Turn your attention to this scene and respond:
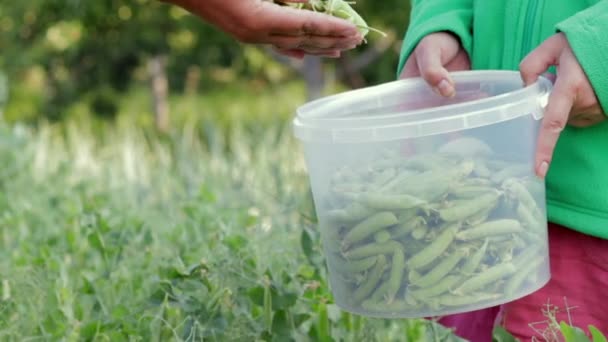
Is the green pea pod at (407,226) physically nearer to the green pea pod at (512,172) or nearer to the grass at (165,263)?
the green pea pod at (512,172)

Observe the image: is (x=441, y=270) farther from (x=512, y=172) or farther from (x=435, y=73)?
(x=435, y=73)

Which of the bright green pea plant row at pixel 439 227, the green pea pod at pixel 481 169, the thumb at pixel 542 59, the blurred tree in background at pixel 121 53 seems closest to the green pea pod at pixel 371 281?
the bright green pea plant row at pixel 439 227

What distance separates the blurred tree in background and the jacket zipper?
11.8 feet

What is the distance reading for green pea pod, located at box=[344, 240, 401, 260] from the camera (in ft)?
5.94

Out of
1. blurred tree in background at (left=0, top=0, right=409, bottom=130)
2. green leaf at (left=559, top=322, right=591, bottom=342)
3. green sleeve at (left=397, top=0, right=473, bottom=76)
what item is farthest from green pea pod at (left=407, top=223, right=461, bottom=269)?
blurred tree in background at (left=0, top=0, right=409, bottom=130)

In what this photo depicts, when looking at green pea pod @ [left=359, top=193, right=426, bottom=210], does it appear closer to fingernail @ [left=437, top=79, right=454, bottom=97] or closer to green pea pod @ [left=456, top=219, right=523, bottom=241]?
green pea pod @ [left=456, top=219, right=523, bottom=241]

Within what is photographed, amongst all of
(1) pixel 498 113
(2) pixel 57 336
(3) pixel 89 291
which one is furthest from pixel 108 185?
(1) pixel 498 113

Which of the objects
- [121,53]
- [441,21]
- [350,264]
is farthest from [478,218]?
[121,53]

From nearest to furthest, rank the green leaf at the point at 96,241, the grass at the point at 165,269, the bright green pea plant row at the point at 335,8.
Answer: the bright green pea plant row at the point at 335,8 < the grass at the point at 165,269 < the green leaf at the point at 96,241

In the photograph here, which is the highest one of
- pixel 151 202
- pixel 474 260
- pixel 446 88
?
pixel 446 88

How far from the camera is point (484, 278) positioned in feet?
5.94

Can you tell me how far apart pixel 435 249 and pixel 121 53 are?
5492mm

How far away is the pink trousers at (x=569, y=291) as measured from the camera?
2.08 meters

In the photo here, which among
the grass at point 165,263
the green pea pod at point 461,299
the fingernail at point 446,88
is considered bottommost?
the grass at point 165,263
